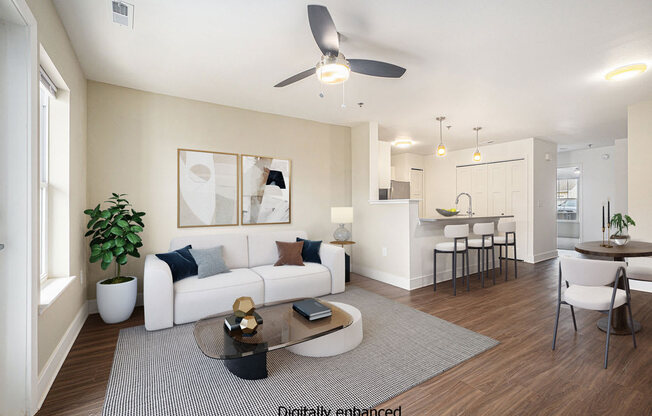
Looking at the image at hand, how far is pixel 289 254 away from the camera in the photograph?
3932 millimetres

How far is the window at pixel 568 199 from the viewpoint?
8055 millimetres

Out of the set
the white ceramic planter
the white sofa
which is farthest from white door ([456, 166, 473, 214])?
the white ceramic planter

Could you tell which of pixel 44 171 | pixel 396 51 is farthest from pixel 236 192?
pixel 396 51

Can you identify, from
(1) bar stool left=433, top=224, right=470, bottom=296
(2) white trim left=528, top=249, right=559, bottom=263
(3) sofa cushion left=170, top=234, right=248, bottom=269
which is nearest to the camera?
(3) sofa cushion left=170, top=234, right=248, bottom=269

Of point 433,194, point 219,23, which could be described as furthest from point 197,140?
point 433,194

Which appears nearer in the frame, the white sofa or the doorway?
the white sofa

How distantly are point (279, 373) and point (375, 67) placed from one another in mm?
2462

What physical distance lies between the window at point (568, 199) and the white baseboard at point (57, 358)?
10.4 metres

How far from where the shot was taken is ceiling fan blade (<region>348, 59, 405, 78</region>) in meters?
2.40

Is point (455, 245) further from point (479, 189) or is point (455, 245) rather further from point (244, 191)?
point (479, 189)

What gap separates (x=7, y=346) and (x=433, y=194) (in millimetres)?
7854

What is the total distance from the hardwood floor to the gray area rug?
4.2 inches

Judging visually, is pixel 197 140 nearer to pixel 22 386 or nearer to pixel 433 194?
pixel 22 386

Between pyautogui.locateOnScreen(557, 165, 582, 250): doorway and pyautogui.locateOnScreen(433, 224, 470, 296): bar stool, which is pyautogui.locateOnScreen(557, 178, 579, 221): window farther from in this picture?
pyautogui.locateOnScreen(433, 224, 470, 296): bar stool
